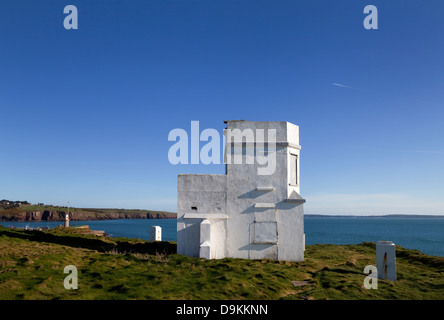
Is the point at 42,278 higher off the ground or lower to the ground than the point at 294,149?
lower

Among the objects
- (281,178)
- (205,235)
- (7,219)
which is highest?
(281,178)

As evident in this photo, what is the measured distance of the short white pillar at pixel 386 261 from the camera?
15125 millimetres

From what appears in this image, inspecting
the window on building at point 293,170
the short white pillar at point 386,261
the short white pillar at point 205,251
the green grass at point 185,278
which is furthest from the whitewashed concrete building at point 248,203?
the short white pillar at point 386,261

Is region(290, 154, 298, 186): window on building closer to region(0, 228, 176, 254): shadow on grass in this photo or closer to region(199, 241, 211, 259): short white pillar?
region(199, 241, 211, 259): short white pillar

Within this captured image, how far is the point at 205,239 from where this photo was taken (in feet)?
60.7

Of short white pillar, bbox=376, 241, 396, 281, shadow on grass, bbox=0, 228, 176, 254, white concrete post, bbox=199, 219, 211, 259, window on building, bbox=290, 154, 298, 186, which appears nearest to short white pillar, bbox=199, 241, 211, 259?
white concrete post, bbox=199, 219, 211, 259

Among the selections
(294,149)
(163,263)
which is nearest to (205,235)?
(163,263)

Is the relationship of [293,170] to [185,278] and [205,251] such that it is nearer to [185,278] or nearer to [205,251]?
[205,251]

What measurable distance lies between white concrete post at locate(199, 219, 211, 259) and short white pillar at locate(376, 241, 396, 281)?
8.66m

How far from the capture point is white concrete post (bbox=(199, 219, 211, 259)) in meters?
18.1

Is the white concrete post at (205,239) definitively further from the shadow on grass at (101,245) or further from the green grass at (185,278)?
the shadow on grass at (101,245)

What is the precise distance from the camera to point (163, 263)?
1644 cm
